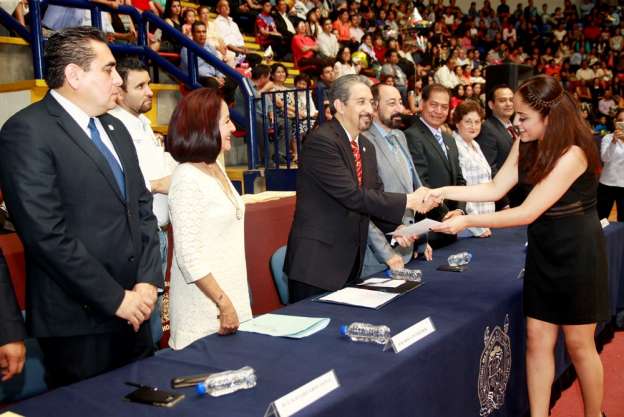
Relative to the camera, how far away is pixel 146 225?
1.95 metres

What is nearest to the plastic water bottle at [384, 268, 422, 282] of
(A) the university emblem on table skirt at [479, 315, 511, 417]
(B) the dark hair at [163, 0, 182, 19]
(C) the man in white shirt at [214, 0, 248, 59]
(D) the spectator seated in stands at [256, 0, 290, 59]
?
(A) the university emblem on table skirt at [479, 315, 511, 417]

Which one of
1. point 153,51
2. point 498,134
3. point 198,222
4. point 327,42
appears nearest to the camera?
point 198,222

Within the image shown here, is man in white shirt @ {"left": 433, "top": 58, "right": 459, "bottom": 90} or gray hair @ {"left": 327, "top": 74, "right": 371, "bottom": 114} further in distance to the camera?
man in white shirt @ {"left": 433, "top": 58, "right": 459, "bottom": 90}

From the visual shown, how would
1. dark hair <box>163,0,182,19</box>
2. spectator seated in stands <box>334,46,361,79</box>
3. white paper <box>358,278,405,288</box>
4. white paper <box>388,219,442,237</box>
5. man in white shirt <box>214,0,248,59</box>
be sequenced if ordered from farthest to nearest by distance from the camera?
spectator seated in stands <box>334,46,361,79</box> < man in white shirt <box>214,0,248,59</box> < dark hair <box>163,0,182,19</box> < white paper <box>358,278,405,288</box> < white paper <box>388,219,442,237</box>

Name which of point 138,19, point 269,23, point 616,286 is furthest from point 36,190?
point 269,23

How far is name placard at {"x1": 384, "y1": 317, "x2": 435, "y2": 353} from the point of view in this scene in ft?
5.50

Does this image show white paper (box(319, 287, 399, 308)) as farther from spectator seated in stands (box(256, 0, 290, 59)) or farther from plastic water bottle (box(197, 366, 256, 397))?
spectator seated in stands (box(256, 0, 290, 59))

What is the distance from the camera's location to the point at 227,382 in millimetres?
1411

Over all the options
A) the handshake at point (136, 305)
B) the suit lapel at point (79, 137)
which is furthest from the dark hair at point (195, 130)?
the handshake at point (136, 305)

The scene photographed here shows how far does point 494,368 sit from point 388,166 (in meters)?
1.30

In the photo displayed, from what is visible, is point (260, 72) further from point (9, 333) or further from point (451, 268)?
point (9, 333)

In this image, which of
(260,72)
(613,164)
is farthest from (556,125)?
(260,72)

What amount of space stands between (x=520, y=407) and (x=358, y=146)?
1335 mm

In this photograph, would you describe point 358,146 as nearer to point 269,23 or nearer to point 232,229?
point 232,229
